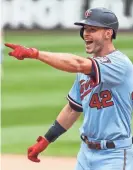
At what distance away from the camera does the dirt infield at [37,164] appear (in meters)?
8.95

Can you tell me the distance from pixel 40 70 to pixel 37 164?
8.05 meters

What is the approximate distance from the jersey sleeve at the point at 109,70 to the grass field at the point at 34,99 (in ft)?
14.4

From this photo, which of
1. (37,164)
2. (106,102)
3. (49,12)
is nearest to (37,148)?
(106,102)

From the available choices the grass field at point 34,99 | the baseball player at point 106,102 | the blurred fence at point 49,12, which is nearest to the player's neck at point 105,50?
the baseball player at point 106,102

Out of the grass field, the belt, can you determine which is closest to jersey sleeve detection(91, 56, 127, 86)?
the belt

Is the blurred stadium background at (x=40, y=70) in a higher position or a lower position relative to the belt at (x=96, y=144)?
lower

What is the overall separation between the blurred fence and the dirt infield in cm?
1521

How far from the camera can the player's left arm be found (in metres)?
4.93

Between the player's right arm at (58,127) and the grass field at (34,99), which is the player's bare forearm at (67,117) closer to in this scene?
the player's right arm at (58,127)

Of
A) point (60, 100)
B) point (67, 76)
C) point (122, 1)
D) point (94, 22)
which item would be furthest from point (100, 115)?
point (122, 1)

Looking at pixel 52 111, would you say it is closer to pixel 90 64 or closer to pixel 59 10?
pixel 90 64

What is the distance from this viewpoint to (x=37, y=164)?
363 inches

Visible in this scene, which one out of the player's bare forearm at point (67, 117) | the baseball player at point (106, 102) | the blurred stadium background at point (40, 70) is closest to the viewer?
the baseball player at point (106, 102)

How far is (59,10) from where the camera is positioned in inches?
989
